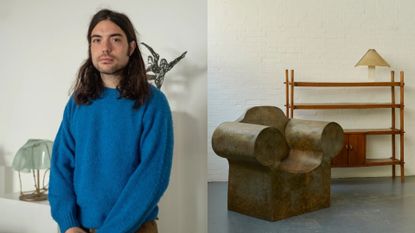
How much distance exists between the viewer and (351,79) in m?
Answer: 5.11

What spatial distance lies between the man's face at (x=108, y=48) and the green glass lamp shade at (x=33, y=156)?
2.64ft

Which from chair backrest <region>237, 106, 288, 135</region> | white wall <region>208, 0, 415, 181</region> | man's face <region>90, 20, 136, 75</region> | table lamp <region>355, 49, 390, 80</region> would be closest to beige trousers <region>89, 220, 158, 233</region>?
man's face <region>90, 20, 136, 75</region>

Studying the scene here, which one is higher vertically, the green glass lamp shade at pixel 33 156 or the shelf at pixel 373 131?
the green glass lamp shade at pixel 33 156

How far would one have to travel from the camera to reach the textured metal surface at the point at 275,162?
130 inches

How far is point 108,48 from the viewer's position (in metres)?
1.28

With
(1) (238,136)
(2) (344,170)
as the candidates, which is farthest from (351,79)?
(1) (238,136)

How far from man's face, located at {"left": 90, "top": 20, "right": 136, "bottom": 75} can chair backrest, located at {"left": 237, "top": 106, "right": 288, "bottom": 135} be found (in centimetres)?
246

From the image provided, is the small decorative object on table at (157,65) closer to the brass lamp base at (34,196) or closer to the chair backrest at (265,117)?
the brass lamp base at (34,196)

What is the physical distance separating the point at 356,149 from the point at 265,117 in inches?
57.5

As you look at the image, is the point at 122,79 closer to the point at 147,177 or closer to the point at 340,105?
the point at 147,177

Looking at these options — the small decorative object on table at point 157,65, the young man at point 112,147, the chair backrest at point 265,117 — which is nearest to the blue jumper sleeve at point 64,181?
the young man at point 112,147

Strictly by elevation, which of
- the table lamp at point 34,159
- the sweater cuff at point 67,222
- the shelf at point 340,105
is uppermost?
the shelf at point 340,105

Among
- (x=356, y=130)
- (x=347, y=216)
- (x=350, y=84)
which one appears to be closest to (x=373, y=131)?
(x=356, y=130)

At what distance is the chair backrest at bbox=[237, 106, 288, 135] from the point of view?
3771 millimetres
